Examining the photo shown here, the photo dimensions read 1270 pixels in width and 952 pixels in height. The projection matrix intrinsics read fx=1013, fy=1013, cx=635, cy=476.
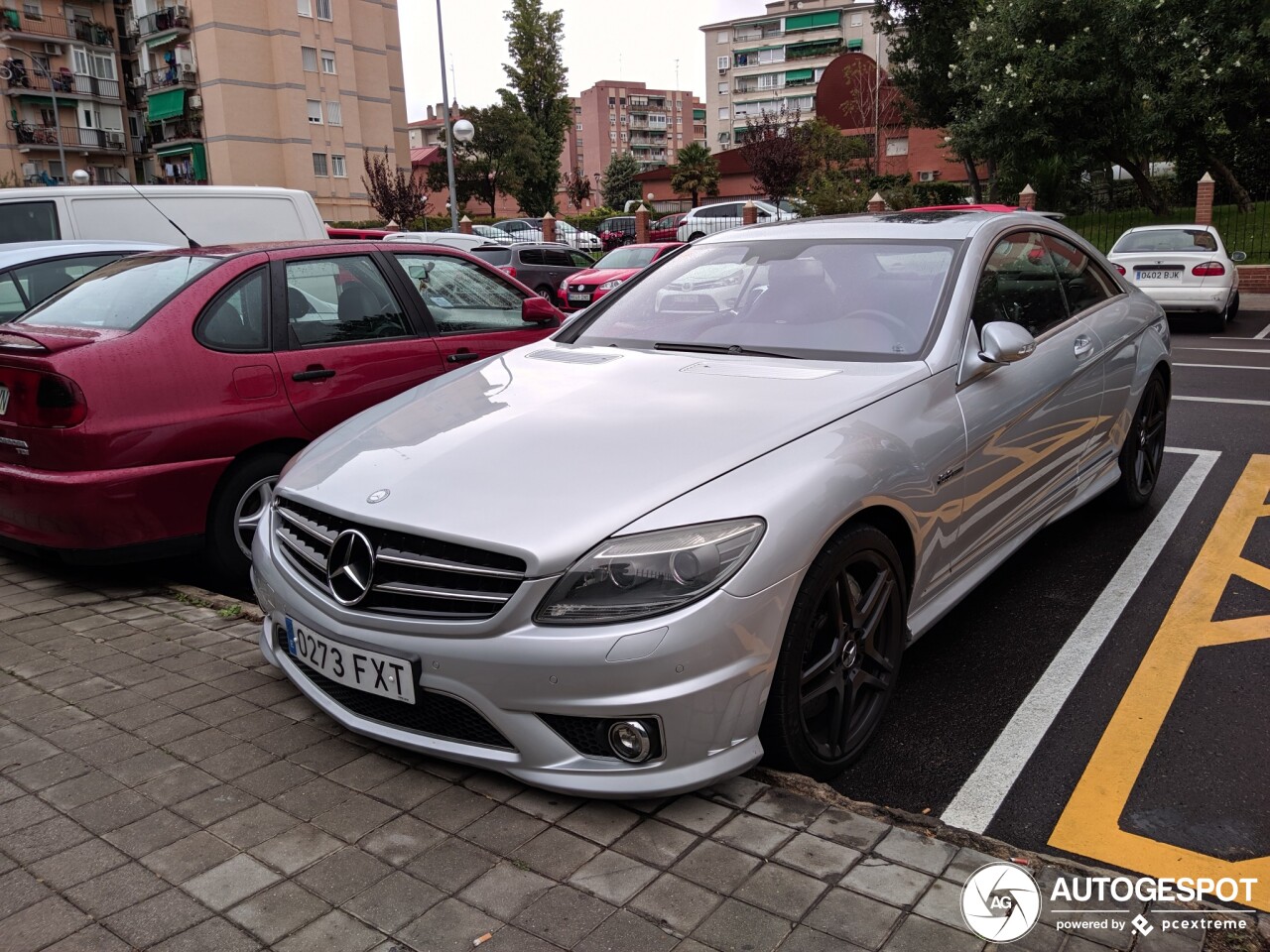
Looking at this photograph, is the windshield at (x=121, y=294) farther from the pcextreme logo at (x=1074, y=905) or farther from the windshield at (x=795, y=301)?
the pcextreme logo at (x=1074, y=905)

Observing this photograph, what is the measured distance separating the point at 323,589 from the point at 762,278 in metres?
2.13

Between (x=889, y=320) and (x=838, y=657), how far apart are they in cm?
136

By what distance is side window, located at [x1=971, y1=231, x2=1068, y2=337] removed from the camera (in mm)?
3861

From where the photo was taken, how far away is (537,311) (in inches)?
230

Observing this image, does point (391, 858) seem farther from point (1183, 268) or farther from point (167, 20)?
point (167, 20)

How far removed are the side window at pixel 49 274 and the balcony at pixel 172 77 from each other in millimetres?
51178

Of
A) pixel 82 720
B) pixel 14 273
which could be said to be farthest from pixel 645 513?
pixel 14 273

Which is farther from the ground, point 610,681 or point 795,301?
point 795,301

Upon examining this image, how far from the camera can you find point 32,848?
2.46 metres

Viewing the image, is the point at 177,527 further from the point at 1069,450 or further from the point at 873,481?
the point at 1069,450

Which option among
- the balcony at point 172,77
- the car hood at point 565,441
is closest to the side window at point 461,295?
the car hood at point 565,441

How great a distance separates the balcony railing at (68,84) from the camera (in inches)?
2087

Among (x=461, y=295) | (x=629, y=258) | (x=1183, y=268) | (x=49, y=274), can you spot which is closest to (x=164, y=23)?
(x=629, y=258)

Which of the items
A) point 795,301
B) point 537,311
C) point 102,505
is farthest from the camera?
point 537,311
